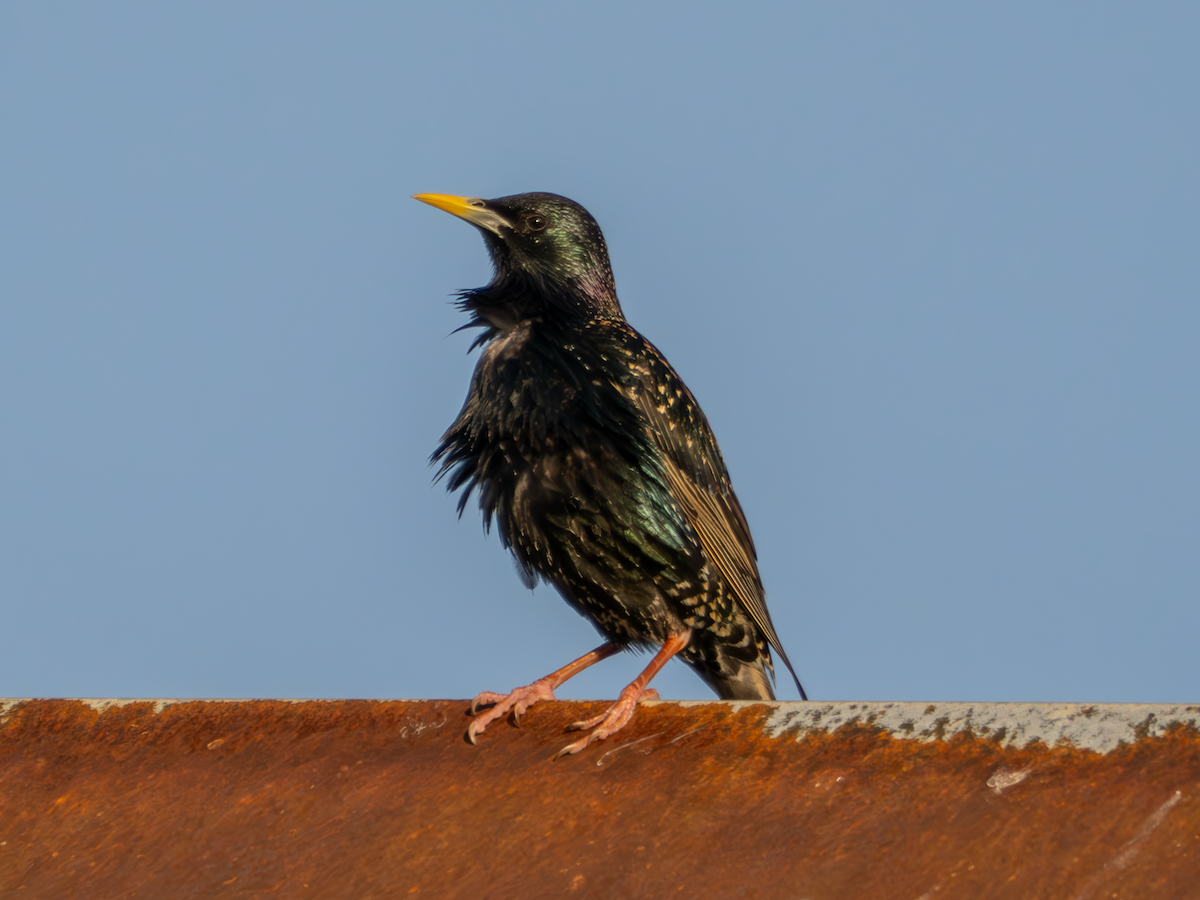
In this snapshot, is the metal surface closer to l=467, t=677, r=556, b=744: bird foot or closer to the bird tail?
l=467, t=677, r=556, b=744: bird foot

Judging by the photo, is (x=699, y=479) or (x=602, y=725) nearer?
(x=602, y=725)

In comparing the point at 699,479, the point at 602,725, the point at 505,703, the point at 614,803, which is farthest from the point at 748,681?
the point at 614,803

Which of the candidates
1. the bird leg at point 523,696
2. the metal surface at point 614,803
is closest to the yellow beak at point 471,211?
the bird leg at point 523,696

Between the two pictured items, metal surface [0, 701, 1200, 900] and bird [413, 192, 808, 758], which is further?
bird [413, 192, 808, 758]

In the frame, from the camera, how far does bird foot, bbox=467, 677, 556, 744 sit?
2.37 m

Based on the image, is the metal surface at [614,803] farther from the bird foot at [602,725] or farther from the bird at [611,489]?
the bird at [611,489]

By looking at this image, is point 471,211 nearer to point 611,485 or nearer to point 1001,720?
point 611,485

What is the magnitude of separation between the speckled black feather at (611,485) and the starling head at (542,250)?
0.32 feet

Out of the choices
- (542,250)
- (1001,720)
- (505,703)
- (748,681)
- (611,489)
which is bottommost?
(748,681)

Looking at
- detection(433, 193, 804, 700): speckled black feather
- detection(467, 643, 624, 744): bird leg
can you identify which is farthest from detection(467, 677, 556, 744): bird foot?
detection(433, 193, 804, 700): speckled black feather

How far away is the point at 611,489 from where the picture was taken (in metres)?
3.57

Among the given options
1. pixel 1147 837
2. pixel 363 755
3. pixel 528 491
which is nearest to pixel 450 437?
pixel 528 491

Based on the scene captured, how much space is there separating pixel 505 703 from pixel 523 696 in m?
0.24

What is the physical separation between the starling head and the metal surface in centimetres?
203
